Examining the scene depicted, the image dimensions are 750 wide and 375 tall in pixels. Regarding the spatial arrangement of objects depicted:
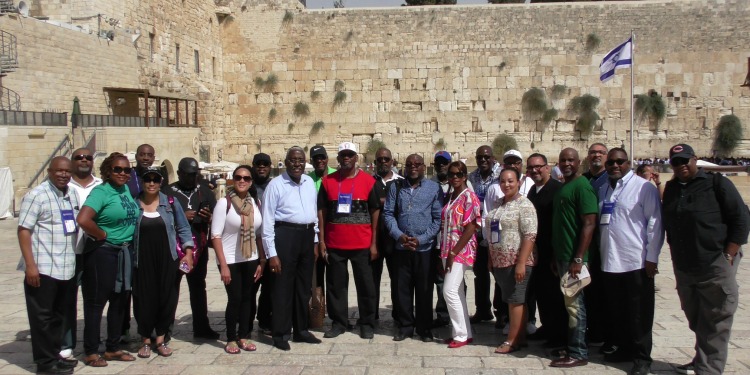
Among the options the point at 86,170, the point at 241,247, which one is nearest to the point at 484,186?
the point at 241,247

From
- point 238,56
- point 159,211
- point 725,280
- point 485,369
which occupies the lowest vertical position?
point 485,369

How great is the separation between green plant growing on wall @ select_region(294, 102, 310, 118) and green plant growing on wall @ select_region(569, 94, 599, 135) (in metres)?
8.33

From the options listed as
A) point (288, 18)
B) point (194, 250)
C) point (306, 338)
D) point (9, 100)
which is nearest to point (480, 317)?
point (306, 338)

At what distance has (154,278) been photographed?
480cm

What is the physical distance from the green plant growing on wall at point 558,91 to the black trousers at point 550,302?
16.8m

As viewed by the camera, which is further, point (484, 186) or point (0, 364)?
point (484, 186)

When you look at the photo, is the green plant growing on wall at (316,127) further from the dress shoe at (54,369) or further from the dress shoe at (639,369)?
the dress shoe at (639,369)

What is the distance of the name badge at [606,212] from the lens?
15.0ft

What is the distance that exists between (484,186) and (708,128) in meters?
17.8

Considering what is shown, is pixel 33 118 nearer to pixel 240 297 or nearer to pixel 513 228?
pixel 240 297

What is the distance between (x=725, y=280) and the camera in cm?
421

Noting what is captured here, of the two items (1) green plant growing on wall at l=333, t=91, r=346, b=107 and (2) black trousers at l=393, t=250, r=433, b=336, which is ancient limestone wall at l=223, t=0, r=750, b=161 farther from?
(2) black trousers at l=393, t=250, r=433, b=336

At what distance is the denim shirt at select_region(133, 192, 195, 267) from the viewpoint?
4750 mm

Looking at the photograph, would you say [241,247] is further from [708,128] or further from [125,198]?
[708,128]
